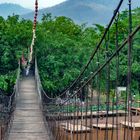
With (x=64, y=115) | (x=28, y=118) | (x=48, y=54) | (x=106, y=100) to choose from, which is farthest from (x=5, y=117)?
(x=48, y=54)

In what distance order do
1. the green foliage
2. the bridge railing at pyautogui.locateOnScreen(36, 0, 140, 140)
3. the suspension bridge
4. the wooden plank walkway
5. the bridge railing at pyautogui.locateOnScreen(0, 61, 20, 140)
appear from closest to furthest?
the bridge railing at pyautogui.locateOnScreen(36, 0, 140, 140)
the suspension bridge
the bridge railing at pyautogui.locateOnScreen(0, 61, 20, 140)
the wooden plank walkway
the green foliage

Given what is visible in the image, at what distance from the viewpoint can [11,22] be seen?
22.9 meters

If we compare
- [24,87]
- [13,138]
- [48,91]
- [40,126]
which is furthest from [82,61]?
[13,138]

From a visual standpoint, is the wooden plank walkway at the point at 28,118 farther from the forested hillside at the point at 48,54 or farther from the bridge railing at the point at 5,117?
the forested hillside at the point at 48,54

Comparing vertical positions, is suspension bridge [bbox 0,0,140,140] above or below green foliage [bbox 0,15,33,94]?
below

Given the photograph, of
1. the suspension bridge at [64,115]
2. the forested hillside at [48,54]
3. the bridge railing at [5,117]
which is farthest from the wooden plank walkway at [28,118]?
the forested hillside at [48,54]

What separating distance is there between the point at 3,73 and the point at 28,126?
938 cm

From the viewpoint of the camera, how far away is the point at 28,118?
37.9ft

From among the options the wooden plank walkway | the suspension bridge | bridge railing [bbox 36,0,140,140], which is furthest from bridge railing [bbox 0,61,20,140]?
bridge railing [bbox 36,0,140,140]

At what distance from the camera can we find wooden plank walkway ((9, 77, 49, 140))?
9130mm

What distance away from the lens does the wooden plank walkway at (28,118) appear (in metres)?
9.13

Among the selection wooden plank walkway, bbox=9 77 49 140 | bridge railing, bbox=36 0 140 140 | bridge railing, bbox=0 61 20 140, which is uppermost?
bridge railing, bbox=36 0 140 140

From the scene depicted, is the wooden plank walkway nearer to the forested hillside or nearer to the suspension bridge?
the suspension bridge

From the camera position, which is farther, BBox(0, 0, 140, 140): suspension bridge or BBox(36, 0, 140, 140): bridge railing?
BBox(0, 0, 140, 140): suspension bridge
